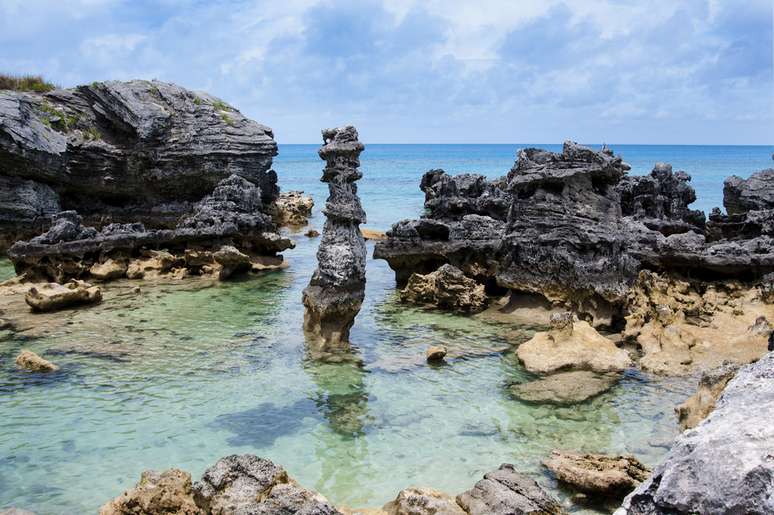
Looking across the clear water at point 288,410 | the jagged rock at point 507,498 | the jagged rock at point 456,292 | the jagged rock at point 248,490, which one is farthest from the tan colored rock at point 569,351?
the jagged rock at point 248,490

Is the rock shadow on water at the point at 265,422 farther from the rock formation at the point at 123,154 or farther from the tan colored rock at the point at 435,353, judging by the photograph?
the rock formation at the point at 123,154

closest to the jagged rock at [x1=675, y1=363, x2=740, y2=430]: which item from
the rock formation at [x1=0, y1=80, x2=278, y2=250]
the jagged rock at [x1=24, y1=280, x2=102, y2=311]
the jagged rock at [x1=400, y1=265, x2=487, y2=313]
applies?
the jagged rock at [x1=400, y1=265, x2=487, y2=313]

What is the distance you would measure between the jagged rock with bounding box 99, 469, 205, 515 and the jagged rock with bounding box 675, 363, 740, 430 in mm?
5910

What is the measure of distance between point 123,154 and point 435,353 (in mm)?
21470

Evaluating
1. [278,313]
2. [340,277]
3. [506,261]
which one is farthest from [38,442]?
[506,261]

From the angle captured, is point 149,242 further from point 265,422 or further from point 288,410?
point 265,422

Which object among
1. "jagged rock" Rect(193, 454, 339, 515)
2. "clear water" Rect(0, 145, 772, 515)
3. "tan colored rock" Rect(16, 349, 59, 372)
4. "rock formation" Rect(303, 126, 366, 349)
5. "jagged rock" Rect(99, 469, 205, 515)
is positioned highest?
"rock formation" Rect(303, 126, 366, 349)

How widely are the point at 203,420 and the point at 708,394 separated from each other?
7.03 meters

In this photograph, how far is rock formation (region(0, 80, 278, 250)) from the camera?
2539 cm

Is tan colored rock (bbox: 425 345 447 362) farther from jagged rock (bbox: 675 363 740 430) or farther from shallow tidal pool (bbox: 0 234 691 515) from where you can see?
jagged rock (bbox: 675 363 740 430)

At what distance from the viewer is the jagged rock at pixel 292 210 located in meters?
38.5

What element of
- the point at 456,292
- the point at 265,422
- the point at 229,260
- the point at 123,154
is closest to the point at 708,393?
the point at 265,422

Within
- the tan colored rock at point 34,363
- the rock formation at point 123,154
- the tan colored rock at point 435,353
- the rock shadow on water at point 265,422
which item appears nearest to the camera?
the rock shadow on water at point 265,422

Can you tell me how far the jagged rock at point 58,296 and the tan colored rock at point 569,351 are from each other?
11.1m
